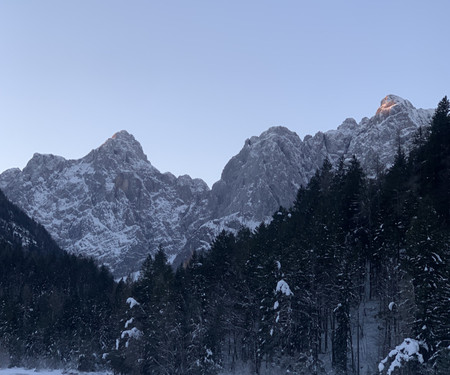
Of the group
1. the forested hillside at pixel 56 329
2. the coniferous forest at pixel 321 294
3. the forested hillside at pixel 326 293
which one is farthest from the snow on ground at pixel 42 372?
the forested hillside at pixel 326 293

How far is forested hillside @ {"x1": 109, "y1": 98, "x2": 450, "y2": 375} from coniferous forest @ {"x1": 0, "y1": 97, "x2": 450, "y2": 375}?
14 cm

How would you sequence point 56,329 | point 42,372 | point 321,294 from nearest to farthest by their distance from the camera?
point 321,294 → point 42,372 → point 56,329

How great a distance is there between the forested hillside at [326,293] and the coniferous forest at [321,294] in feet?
0.47

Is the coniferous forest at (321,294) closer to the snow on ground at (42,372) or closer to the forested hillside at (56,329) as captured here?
the forested hillside at (56,329)

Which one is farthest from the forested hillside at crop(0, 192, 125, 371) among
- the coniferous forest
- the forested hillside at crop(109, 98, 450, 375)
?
the forested hillside at crop(109, 98, 450, 375)

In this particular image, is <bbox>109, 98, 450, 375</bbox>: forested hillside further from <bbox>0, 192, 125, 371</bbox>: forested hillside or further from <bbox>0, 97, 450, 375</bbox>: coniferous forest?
<bbox>0, 192, 125, 371</bbox>: forested hillside

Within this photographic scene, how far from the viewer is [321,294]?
47500mm

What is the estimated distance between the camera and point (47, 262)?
11625 cm

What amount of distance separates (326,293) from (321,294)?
3.18m

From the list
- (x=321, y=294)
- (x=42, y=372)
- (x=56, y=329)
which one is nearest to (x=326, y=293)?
(x=321, y=294)

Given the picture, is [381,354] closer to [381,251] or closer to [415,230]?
[381,251]

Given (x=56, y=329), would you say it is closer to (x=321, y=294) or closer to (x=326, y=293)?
(x=326, y=293)

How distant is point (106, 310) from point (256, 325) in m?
39.3

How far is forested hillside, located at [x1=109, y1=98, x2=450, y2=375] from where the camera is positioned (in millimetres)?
37719
